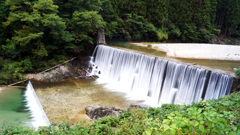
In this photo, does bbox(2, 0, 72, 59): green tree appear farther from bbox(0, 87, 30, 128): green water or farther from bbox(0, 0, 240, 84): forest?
bbox(0, 87, 30, 128): green water

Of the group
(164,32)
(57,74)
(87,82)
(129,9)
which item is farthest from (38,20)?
(164,32)

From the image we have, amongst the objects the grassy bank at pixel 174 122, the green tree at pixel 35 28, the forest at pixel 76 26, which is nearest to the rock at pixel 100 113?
the grassy bank at pixel 174 122

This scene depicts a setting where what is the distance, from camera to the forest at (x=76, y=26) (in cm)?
1433

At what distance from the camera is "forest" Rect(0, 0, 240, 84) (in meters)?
14.3

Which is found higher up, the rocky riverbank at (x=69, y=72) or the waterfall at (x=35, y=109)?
the rocky riverbank at (x=69, y=72)

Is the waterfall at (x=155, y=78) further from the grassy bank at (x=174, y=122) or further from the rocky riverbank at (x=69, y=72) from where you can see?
the grassy bank at (x=174, y=122)

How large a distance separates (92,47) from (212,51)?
13707 millimetres

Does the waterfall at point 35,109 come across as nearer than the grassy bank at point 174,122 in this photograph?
No

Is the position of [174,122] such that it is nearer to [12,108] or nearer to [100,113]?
[100,113]

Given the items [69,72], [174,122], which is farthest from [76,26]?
[174,122]

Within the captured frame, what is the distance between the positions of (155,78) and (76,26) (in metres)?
9.86

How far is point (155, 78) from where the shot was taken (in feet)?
41.3

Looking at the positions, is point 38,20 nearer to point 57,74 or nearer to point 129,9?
point 57,74

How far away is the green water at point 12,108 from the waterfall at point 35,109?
30cm
